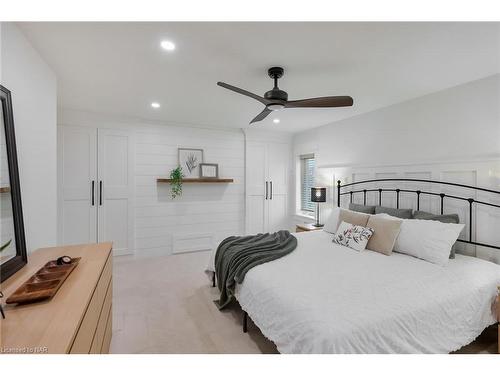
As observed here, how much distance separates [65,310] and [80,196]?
3.39 meters

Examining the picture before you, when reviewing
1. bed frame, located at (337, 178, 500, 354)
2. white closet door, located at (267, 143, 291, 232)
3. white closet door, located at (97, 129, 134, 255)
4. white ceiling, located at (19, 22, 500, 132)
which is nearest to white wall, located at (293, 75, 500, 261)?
bed frame, located at (337, 178, 500, 354)

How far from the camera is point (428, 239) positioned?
2.45m

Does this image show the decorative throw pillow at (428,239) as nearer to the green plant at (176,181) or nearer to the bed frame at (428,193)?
the bed frame at (428,193)

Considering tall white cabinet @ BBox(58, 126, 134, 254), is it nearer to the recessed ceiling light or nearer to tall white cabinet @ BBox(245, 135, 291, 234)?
tall white cabinet @ BBox(245, 135, 291, 234)

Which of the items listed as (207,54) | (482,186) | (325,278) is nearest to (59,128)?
(207,54)

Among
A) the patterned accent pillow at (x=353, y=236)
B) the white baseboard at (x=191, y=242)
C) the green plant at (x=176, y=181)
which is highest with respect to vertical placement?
the green plant at (x=176, y=181)

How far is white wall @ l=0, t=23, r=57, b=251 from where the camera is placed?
5.56 feet

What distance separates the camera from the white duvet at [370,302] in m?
1.44

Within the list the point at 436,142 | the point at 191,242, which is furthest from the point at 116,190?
the point at 436,142

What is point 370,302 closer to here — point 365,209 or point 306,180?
point 365,209

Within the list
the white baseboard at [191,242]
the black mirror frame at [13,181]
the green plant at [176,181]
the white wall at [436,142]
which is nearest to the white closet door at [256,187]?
the white baseboard at [191,242]

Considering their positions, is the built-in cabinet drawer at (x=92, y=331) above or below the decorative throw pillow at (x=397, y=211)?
below

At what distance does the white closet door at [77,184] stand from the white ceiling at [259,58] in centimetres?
69
